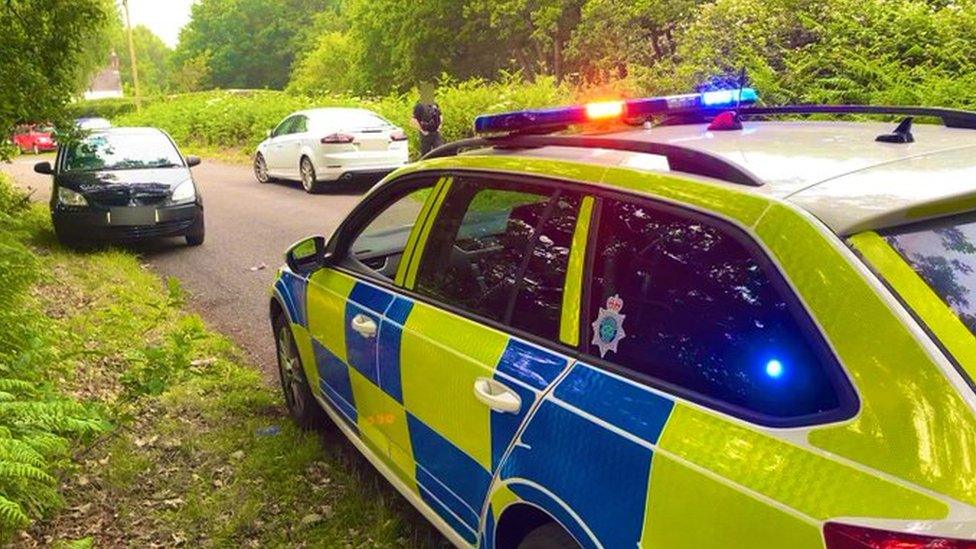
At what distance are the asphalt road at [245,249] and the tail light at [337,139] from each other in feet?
3.10

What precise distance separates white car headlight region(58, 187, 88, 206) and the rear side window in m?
9.04

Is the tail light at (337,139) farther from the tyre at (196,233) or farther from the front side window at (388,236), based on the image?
the front side window at (388,236)

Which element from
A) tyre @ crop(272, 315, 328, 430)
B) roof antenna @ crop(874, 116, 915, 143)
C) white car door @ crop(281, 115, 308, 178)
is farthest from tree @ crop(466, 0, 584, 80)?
roof antenna @ crop(874, 116, 915, 143)

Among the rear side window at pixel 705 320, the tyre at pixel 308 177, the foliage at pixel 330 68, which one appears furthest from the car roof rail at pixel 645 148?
the foliage at pixel 330 68

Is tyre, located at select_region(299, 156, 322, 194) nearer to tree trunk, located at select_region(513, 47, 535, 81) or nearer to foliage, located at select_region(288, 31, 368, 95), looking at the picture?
tree trunk, located at select_region(513, 47, 535, 81)

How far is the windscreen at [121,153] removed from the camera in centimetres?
1034

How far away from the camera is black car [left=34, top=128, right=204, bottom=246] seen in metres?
9.78

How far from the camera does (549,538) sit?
2.29m

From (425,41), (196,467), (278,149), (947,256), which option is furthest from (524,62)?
(947,256)

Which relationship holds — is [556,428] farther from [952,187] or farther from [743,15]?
[743,15]

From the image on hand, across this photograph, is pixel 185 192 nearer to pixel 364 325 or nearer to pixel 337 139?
pixel 337 139

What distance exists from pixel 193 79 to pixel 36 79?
69544 mm

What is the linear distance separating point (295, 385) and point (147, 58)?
463ft

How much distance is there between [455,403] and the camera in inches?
105
